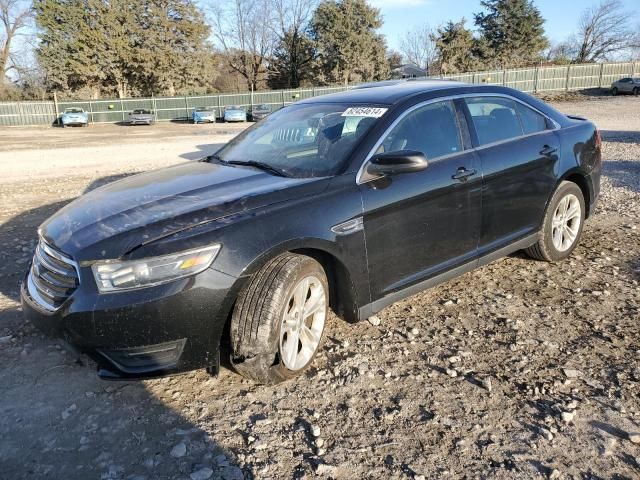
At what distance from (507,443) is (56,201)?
769 cm

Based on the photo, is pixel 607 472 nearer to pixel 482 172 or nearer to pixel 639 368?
pixel 639 368

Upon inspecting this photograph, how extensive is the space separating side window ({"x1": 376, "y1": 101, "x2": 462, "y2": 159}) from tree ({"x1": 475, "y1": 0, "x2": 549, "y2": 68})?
5882 centimetres

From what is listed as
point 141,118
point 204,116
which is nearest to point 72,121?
point 141,118

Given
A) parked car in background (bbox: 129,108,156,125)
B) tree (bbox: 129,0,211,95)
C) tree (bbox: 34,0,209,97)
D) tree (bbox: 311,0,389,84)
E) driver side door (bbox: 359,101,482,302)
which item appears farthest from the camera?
tree (bbox: 311,0,389,84)

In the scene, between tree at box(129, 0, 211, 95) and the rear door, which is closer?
the rear door

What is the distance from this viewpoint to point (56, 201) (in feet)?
26.7

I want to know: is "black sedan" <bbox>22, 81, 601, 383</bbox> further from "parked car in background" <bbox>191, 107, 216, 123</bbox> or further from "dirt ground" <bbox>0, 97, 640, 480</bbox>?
"parked car in background" <bbox>191, 107, 216, 123</bbox>

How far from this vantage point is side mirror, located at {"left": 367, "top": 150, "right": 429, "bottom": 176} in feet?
10.6

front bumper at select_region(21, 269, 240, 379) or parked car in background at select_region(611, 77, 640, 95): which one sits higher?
parked car in background at select_region(611, 77, 640, 95)

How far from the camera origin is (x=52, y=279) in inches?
116

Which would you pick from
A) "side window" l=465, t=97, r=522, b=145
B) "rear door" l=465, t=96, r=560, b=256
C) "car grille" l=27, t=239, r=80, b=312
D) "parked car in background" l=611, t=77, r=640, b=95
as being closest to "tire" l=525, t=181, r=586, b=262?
"rear door" l=465, t=96, r=560, b=256

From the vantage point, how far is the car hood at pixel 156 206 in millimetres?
2752

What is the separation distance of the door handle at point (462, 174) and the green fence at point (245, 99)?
37.0 m

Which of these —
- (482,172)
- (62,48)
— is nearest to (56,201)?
(482,172)
